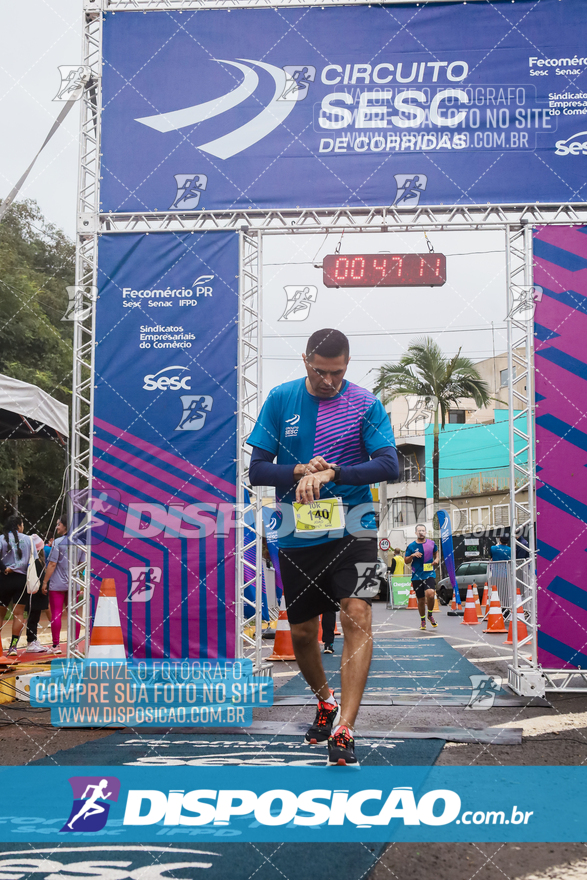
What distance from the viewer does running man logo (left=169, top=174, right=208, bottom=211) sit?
26.1ft

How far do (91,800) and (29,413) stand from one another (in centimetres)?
483

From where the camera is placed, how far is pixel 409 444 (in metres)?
42.8

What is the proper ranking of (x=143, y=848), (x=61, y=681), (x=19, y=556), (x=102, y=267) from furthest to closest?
(x=19, y=556) < (x=102, y=267) < (x=61, y=681) < (x=143, y=848)

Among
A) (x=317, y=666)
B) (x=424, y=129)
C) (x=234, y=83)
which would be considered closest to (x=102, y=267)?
(x=234, y=83)

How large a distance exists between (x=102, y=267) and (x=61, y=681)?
3.83 meters

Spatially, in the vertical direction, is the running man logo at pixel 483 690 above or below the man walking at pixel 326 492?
below

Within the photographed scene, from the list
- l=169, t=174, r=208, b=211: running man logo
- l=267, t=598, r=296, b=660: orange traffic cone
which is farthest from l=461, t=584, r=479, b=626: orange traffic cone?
l=169, t=174, r=208, b=211: running man logo

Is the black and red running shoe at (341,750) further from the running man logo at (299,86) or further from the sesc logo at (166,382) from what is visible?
the running man logo at (299,86)

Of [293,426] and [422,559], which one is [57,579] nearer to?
[422,559]

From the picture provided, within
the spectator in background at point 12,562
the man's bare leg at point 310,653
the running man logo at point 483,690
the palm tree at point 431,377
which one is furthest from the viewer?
the palm tree at point 431,377

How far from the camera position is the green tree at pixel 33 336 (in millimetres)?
17984

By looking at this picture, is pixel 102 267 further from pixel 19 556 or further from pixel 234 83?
pixel 19 556

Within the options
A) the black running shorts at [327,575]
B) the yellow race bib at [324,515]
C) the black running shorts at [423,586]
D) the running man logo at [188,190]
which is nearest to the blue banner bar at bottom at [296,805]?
the black running shorts at [327,575]

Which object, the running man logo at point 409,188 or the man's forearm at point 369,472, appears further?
the running man logo at point 409,188
